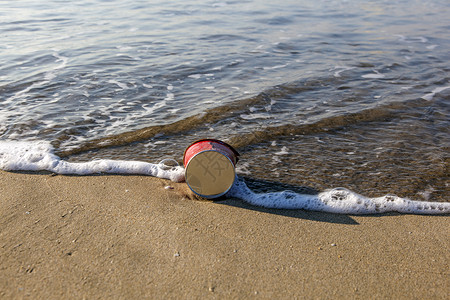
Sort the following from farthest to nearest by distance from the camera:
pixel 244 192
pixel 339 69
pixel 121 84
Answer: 1. pixel 339 69
2. pixel 121 84
3. pixel 244 192

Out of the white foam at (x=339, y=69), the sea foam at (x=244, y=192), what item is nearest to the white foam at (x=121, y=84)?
the sea foam at (x=244, y=192)

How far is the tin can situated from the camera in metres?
2.88

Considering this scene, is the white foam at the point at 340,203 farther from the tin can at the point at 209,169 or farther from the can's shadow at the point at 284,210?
the tin can at the point at 209,169

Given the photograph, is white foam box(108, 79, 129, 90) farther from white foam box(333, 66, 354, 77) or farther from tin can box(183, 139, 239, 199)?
white foam box(333, 66, 354, 77)

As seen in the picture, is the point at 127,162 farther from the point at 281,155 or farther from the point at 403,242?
the point at 403,242

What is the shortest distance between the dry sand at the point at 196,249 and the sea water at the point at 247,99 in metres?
0.37

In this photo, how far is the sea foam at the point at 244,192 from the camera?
3062 millimetres

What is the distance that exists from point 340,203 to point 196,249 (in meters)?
1.29

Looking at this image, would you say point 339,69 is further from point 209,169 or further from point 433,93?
point 209,169

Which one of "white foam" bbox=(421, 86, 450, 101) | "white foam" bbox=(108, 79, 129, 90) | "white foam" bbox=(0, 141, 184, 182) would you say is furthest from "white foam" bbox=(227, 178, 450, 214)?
"white foam" bbox=(108, 79, 129, 90)

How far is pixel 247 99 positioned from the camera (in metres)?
5.40

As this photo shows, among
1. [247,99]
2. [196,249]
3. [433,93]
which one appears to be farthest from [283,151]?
[433,93]

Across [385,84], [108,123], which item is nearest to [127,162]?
[108,123]

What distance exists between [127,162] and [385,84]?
4.44 m
